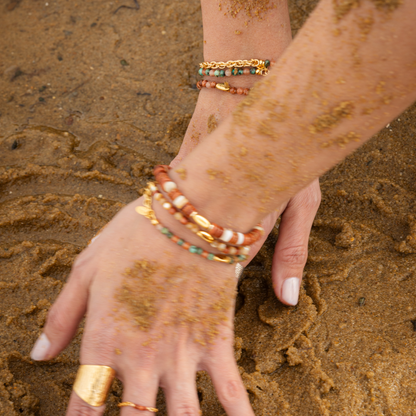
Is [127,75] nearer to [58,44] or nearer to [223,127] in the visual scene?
[58,44]

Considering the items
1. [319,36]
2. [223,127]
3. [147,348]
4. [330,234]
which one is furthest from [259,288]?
[319,36]

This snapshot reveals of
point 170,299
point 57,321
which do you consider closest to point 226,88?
point 170,299

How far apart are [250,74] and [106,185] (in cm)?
75

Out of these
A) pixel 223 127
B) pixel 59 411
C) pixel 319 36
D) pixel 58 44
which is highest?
pixel 319 36

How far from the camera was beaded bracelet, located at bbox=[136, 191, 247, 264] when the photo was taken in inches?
39.2

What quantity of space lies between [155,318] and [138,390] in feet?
0.59

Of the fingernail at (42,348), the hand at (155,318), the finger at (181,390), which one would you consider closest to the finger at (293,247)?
the hand at (155,318)

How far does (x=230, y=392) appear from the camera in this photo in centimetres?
104

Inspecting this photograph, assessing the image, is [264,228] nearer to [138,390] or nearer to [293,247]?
[293,247]

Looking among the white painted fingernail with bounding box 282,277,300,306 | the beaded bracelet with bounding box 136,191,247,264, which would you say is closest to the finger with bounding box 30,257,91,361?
the beaded bracelet with bounding box 136,191,247,264

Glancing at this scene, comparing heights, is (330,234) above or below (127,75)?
below

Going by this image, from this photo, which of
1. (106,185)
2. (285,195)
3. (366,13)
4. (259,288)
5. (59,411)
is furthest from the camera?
(106,185)

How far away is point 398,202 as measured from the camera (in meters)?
1.60

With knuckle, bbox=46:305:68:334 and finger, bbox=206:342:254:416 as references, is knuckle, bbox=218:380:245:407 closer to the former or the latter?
finger, bbox=206:342:254:416
